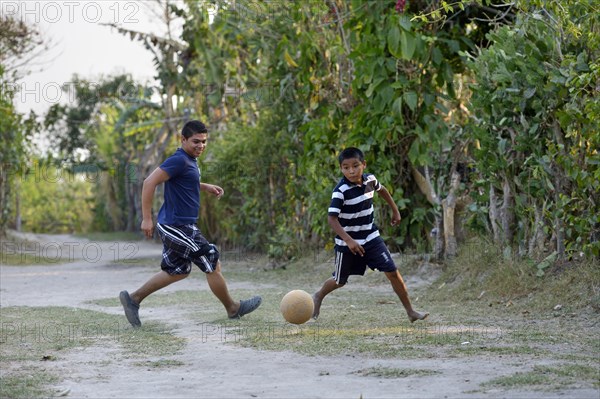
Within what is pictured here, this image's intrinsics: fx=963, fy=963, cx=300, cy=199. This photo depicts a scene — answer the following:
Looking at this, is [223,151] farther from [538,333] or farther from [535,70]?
[538,333]

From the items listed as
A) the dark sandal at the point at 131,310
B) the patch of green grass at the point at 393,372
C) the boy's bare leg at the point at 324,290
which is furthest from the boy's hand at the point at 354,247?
the patch of green grass at the point at 393,372

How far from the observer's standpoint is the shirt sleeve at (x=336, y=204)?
26.9 ft

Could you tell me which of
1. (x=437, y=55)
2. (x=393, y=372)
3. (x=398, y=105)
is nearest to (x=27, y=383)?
(x=393, y=372)

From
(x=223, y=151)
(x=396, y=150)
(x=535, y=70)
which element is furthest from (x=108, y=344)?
(x=223, y=151)

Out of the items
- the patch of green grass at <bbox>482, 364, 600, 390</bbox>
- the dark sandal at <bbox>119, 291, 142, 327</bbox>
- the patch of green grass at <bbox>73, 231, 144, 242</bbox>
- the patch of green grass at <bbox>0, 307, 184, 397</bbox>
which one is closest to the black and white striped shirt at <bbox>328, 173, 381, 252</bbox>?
the patch of green grass at <bbox>0, 307, 184, 397</bbox>

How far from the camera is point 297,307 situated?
7941mm

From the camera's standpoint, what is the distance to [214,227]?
69.1 ft

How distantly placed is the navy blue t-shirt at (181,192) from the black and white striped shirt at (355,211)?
126cm

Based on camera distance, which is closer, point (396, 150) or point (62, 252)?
point (396, 150)

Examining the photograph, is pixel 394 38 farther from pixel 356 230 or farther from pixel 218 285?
pixel 218 285

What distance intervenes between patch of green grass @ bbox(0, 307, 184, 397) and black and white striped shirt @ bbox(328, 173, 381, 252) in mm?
1788

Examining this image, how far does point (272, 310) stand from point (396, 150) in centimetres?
406

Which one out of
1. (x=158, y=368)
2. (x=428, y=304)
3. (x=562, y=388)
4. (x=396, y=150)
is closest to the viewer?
(x=562, y=388)

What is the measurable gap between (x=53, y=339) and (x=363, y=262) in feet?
8.91
